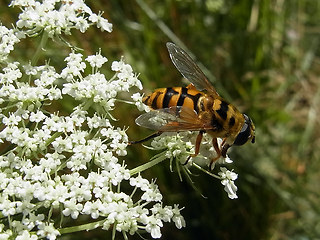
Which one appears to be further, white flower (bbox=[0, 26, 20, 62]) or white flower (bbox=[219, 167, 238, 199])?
white flower (bbox=[0, 26, 20, 62])

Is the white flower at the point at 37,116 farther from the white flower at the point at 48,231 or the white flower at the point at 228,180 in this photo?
the white flower at the point at 228,180

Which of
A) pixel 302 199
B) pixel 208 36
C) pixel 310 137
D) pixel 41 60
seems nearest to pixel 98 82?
pixel 41 60

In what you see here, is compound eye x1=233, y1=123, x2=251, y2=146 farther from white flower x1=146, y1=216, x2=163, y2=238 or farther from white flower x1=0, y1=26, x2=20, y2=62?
white flower x1=0, y1=26, x2=20, y2=62

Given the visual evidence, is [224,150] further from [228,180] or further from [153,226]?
[153,226]

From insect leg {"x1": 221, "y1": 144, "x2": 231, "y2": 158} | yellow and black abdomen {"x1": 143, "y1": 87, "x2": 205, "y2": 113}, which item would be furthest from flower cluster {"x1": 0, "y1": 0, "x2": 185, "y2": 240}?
insect leg {"x1": 221, "y1": 144, "x2": 231, "y2": 158}

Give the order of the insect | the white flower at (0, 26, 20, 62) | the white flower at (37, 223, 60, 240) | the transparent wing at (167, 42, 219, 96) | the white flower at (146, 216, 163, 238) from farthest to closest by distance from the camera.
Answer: the transparent wing at (167, 42, 219, 96) → the white flower at (0, 26, 20, 62) → the insect → the white flower at (146, 216, 163, 238) → the white flower at (37, 223, 60, 240)

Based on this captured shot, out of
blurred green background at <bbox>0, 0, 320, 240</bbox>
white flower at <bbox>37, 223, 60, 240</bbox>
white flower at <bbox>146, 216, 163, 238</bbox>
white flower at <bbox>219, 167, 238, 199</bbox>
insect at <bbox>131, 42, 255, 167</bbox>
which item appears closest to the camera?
white flower at <bbox>37, 223, 60, 240</bbox>

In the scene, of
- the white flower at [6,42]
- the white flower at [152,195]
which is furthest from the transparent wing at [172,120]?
the white flower at [6,42]
